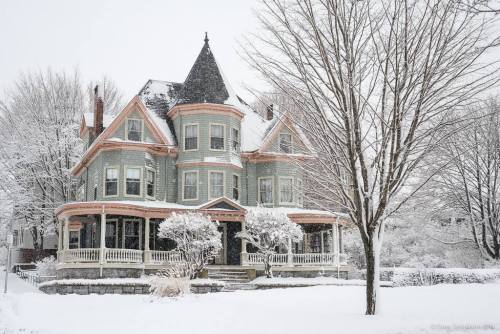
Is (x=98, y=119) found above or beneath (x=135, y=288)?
above

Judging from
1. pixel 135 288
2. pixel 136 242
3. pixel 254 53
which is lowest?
pixel 135 288

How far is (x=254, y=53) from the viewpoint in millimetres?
12297

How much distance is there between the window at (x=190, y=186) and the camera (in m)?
31.7

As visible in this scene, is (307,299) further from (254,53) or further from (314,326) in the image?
(254,53)

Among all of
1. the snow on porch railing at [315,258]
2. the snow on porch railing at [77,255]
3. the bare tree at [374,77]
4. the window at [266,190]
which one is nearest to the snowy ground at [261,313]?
the bare tree at [374,77]

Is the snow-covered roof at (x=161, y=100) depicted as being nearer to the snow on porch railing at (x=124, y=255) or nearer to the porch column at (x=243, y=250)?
the porch column at (x=243, y=250)

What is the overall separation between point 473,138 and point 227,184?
13.1 metres

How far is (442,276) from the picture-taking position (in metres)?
24.1

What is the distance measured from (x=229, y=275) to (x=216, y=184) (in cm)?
547

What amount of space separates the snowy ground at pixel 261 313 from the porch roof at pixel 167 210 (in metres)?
8.81

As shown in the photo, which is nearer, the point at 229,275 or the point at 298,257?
the point at 229,275

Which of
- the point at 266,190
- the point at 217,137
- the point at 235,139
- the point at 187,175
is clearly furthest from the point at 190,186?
the point at 266,190

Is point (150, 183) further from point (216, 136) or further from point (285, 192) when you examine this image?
point (285, 192)

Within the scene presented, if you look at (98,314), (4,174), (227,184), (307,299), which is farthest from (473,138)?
(4,174)
